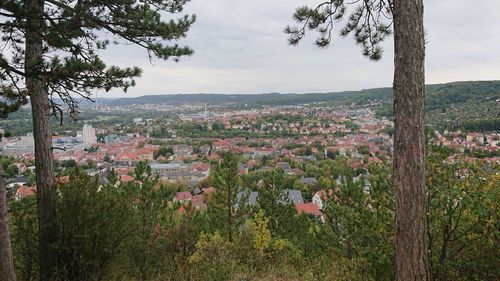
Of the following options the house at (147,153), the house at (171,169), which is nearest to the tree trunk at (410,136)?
the house at (171,169)

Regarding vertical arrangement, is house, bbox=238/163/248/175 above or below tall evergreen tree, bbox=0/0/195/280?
below

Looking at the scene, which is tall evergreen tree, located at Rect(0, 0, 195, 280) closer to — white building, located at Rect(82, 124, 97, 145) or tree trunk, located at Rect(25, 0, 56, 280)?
tree trunk, located at Rect(25, 0, 56, 280)

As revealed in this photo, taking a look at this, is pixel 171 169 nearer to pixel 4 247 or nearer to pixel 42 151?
pixel 42 151

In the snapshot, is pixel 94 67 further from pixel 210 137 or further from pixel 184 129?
pixel 184 129

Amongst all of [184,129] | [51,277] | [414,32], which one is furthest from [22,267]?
[184,129]

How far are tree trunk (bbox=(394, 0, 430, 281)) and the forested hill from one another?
1466 inches

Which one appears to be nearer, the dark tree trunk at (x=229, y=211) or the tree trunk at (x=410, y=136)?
the tree trunk at (x=410, y=136)

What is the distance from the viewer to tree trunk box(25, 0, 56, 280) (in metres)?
3.53

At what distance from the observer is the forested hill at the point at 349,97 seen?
7569 centimetres

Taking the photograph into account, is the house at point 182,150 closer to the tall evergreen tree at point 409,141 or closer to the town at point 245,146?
the town at point 245,146

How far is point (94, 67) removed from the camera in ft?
11.2

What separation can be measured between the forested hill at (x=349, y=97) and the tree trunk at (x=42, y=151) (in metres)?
37.5

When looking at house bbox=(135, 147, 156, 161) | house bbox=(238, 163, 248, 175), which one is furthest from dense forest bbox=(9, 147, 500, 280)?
house bbox=(135, 147, 156, 161)

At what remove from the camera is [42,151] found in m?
3.96
